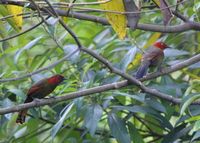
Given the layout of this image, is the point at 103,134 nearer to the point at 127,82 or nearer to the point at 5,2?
the point at 127,82

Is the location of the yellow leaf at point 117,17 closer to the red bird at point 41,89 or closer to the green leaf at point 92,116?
the green leaf at point 92,116

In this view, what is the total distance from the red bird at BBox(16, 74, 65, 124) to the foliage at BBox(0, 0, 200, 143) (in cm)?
5

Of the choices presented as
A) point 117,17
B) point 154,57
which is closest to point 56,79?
point 154,57

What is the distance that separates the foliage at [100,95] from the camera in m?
3.64

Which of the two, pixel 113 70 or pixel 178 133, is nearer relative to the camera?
pixel 113 70

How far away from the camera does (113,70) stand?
279cm

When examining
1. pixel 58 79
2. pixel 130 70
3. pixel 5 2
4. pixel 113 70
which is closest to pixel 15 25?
pixel 5 2

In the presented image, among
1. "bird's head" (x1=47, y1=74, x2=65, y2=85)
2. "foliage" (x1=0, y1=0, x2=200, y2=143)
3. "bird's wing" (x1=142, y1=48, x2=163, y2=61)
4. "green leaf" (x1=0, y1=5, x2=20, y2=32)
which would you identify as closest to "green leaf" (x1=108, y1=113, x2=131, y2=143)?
"foliage" (x1=0, y1=0, x2=200, y2=143)

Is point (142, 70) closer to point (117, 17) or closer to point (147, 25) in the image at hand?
point (147, 25)

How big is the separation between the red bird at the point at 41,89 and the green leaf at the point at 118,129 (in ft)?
1.54

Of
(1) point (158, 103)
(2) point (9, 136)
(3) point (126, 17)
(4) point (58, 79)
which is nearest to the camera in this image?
(3) point (126, 17)

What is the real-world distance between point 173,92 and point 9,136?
127 centimetres

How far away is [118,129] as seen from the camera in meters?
3.70

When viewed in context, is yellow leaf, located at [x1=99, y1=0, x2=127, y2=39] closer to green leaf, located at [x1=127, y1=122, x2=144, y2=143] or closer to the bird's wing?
green leaf, located at [x1=127, y1=122, x2=144, y2=143]
